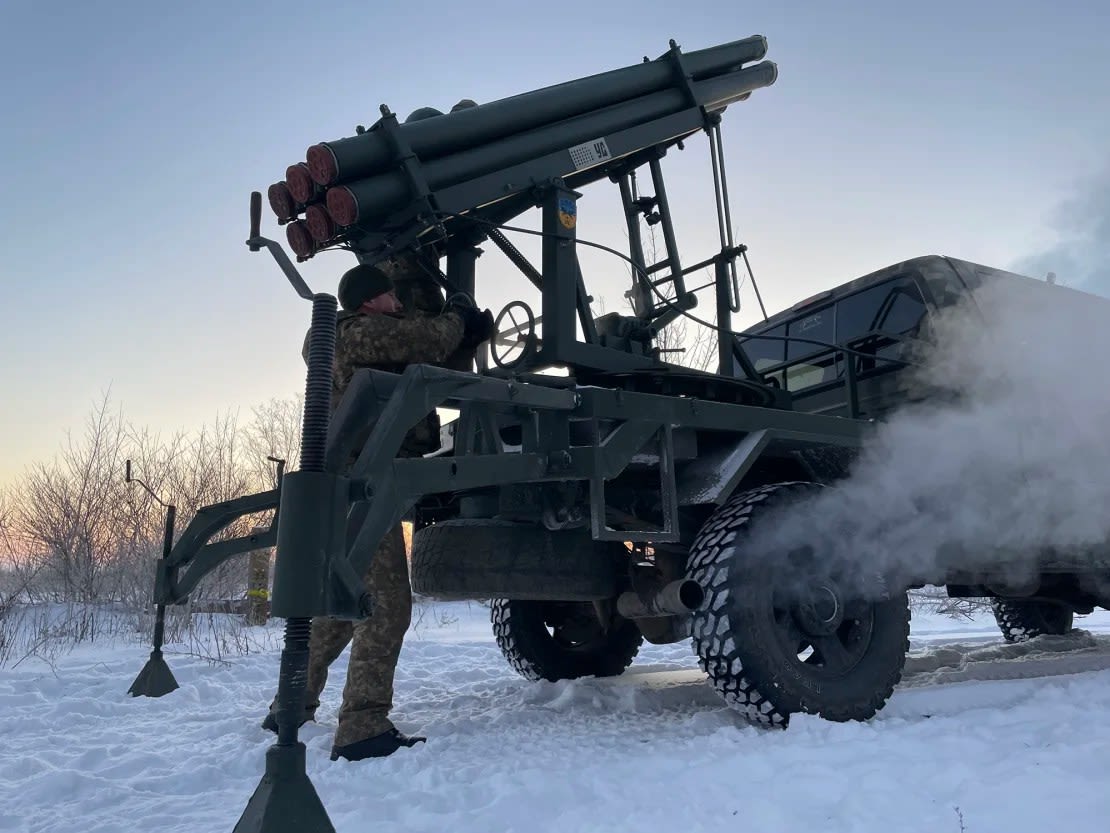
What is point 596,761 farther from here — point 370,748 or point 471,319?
point 471,319

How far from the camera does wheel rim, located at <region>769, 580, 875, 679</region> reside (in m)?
3.81

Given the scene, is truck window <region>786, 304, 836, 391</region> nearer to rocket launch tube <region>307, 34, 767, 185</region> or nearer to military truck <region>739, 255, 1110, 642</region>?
military truck <region>739, 255, 1110, 642</region>

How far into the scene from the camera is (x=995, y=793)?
262 centimetres

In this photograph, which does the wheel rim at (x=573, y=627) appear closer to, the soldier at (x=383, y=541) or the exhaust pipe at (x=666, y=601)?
the exhaust pipe at (x=666, y=601)

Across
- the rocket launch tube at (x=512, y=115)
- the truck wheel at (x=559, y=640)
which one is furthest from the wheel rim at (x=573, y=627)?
the rocket launch tube at (x=512, y=115)

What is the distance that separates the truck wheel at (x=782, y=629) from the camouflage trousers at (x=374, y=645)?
134 cm

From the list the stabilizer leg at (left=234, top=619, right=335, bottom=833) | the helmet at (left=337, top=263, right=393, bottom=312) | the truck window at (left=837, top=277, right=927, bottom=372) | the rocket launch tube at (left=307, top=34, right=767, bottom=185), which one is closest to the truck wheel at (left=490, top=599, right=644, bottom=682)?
the truck window at (left=837, top=277, right=927, bottom=372)

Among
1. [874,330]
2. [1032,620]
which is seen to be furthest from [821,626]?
[1032,620]

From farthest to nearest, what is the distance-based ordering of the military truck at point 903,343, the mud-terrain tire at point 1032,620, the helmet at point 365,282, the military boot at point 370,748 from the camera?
the mud-terrain tire at point 1032,620
the military truck at point 903,343
the military boot at point 370,748
the helmet at point 365,282

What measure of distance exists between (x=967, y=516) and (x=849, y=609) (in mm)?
1098

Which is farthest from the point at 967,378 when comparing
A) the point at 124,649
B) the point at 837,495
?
the point at 124,649

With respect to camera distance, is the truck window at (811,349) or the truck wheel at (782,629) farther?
the truck window at (811,349)

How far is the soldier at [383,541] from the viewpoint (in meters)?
3.66

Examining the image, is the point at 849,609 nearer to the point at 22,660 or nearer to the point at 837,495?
the point at 837,495
